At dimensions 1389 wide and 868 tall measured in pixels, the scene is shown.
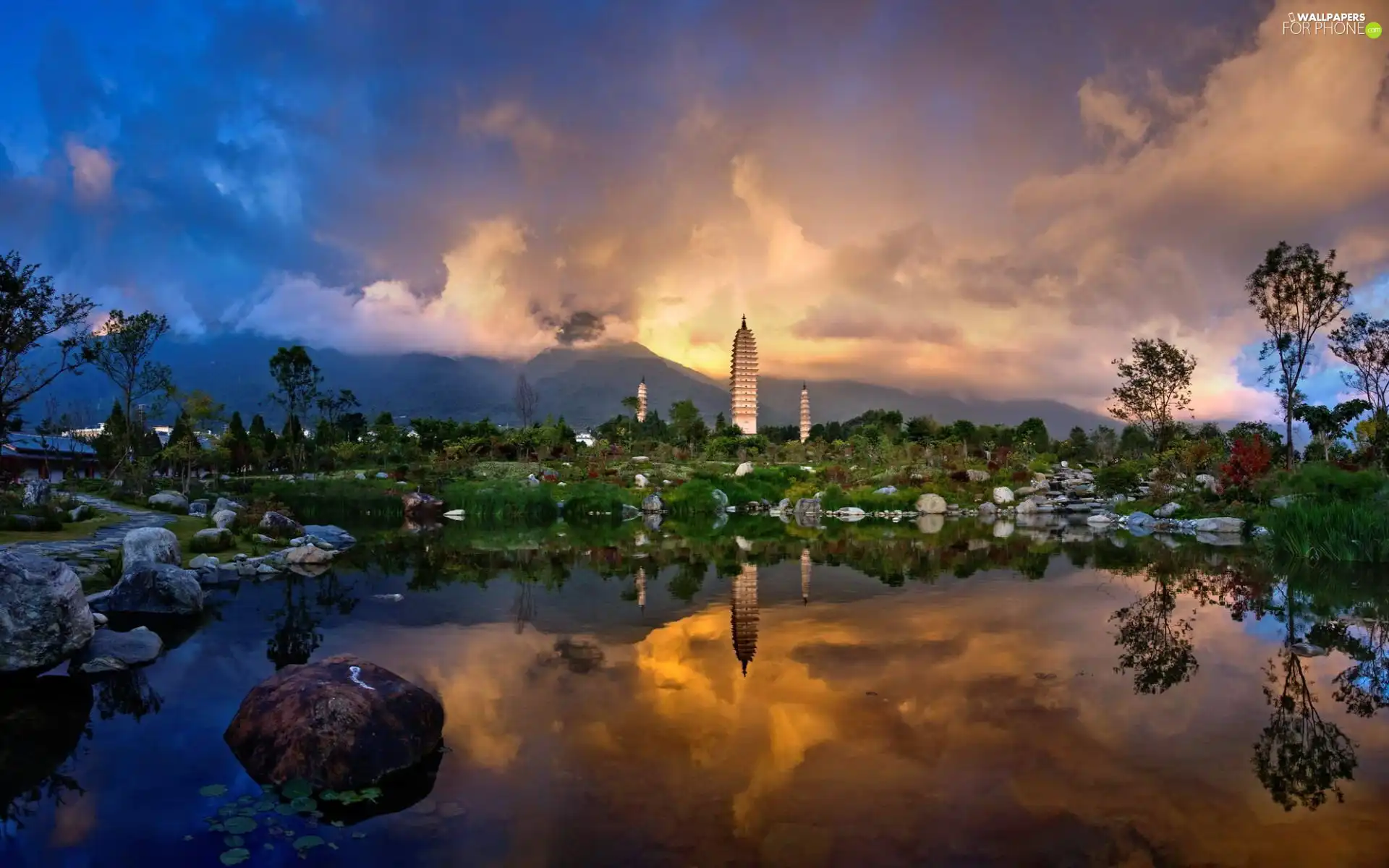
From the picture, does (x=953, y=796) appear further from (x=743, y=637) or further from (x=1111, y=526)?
(x=1111, y=526)

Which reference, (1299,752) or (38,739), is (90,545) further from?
(1299,752)

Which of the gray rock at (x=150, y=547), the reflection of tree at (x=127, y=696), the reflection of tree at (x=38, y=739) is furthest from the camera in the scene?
the gray rock at (x=150, y=547)

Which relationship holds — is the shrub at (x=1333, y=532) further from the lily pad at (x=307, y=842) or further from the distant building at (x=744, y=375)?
the distant building at (x=744, y=375)

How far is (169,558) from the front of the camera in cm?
1349

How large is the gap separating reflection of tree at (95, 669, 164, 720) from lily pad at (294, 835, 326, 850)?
377 centimetres

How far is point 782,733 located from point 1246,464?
25.4m

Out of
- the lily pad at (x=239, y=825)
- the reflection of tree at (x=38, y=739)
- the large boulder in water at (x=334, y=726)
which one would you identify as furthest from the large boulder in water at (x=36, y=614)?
the lily pad at (x=239, y=825)

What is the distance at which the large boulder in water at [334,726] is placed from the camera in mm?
5492

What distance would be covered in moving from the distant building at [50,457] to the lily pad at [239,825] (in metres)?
45.0

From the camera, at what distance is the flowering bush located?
2452cm

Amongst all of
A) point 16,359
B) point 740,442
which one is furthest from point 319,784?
point 740,442

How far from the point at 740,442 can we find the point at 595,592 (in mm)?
49306

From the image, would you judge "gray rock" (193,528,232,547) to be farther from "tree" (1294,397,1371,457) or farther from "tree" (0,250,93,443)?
"tree" (1294,397,1371,457)

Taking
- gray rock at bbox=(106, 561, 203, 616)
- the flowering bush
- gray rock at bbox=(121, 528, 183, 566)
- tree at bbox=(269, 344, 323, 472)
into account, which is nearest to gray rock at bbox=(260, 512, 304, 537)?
gray rock at bbox=(121, 528, 183, 566)
